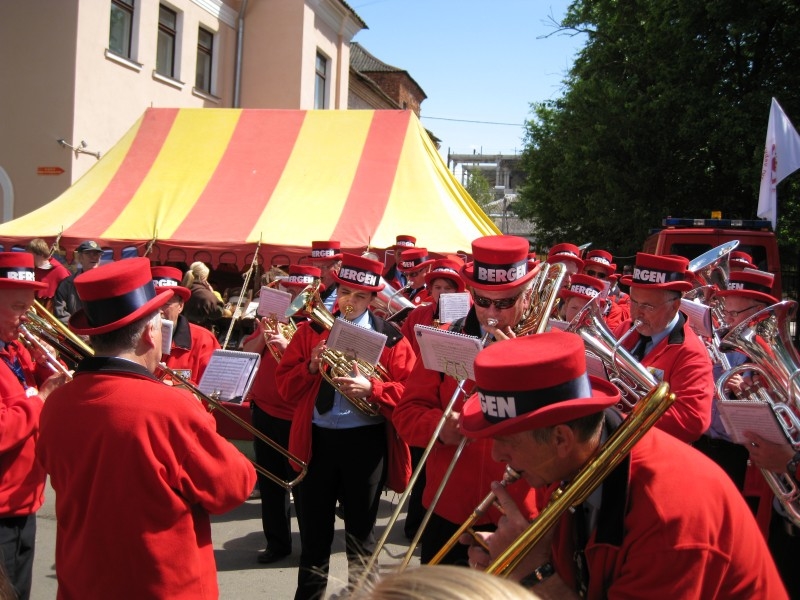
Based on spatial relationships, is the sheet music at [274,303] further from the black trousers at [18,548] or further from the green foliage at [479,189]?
the green foliage at [479,189]

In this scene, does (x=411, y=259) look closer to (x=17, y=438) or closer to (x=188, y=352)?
(x=188, y=352)

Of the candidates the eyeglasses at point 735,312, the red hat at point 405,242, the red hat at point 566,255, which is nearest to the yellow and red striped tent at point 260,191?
the red hat at point 405,242

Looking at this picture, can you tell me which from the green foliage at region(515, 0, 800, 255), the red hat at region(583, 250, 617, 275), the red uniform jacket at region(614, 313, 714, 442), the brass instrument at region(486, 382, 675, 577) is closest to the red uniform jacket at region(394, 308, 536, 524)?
the red uniform jacket at region(614, 313, 714, 442)

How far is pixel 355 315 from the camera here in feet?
15.1

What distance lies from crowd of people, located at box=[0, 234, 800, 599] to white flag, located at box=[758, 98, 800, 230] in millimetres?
7126

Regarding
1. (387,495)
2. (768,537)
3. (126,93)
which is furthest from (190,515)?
(126,93)

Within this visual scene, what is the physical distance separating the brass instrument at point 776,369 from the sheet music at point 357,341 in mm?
1680

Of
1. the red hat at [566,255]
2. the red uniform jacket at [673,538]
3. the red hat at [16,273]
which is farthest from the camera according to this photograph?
the red hat at [566,255]

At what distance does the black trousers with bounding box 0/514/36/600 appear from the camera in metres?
3.46

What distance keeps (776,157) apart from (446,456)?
1012 centimetres

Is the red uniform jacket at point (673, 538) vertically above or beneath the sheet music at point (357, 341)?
beneath

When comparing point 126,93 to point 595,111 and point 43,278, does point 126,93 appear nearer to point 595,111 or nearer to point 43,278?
point 43,278

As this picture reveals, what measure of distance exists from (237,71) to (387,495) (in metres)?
17.7

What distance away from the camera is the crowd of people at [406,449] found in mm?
1891
